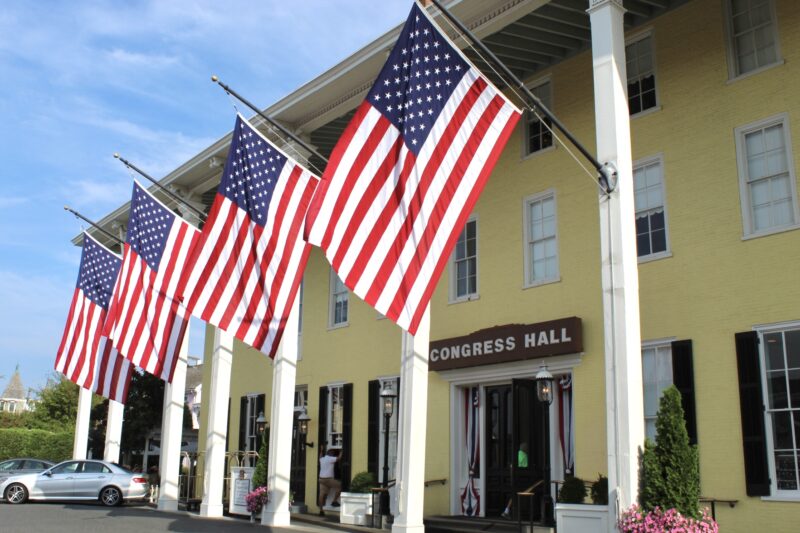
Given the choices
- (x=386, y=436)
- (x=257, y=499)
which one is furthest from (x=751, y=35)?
(x=257, y=499)

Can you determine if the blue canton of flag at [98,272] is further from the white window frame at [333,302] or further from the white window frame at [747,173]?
the white window frame at [747,173]

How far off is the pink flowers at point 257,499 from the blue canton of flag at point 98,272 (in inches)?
266

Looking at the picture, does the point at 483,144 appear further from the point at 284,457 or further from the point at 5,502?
the point at 5,502

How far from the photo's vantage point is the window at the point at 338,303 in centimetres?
2138

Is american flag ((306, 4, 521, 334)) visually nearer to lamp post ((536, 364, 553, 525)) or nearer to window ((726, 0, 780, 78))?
lamp post ((536, 364, 553, 525))

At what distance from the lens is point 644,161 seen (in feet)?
46.5

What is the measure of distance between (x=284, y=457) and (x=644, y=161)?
358 inches

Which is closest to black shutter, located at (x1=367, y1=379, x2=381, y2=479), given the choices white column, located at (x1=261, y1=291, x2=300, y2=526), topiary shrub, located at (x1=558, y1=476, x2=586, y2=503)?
white column, located at (x1=261, y1=291, x2=300, y2=526)

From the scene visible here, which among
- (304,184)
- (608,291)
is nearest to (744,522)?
(608,291)

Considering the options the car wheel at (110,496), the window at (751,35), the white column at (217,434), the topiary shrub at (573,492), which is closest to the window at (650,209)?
the window at (751,35)

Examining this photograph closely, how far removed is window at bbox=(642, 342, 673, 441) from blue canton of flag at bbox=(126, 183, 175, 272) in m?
9.96

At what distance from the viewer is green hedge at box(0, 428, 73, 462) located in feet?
125

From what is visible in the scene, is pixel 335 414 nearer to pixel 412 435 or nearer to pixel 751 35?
pixel 412 435

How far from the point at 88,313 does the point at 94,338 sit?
2.27 feet
